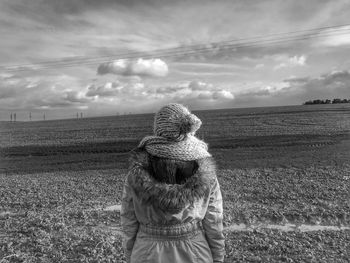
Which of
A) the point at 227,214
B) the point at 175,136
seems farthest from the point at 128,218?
the point at 227,214

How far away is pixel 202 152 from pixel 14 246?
23.7 ft

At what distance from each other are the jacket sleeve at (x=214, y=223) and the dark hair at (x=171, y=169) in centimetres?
28

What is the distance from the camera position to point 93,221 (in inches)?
434

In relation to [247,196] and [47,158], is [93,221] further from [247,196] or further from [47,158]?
[47,158]

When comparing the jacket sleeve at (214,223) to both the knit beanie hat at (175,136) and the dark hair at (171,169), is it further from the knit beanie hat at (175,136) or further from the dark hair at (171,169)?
the knit beanie hat at (175,136)

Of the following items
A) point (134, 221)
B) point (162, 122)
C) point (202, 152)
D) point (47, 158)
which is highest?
point (162, 122)

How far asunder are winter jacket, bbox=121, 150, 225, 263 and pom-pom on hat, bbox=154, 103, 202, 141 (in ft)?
0.83

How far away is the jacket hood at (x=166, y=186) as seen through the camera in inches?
126

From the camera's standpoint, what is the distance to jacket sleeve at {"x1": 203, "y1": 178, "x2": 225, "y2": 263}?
3.44 metres

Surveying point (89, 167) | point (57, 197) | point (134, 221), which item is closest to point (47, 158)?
point (89, 167)

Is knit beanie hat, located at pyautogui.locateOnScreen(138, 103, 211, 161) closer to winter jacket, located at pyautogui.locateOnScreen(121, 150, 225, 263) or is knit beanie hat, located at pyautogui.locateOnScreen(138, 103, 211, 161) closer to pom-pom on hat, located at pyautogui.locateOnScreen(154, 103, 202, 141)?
pom-pom on hat, located at pyautogui.locateOnScreen(154, 103, 202, 141)

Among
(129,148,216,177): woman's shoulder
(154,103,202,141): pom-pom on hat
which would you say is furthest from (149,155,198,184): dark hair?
(154,103,202,141): pom-pom on hat

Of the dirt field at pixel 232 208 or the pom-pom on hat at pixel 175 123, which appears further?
the dirt field at pixel 232 208

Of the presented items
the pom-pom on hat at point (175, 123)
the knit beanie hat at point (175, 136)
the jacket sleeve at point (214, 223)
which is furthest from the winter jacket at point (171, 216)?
the pom-pom on hat at point (175, 123)
